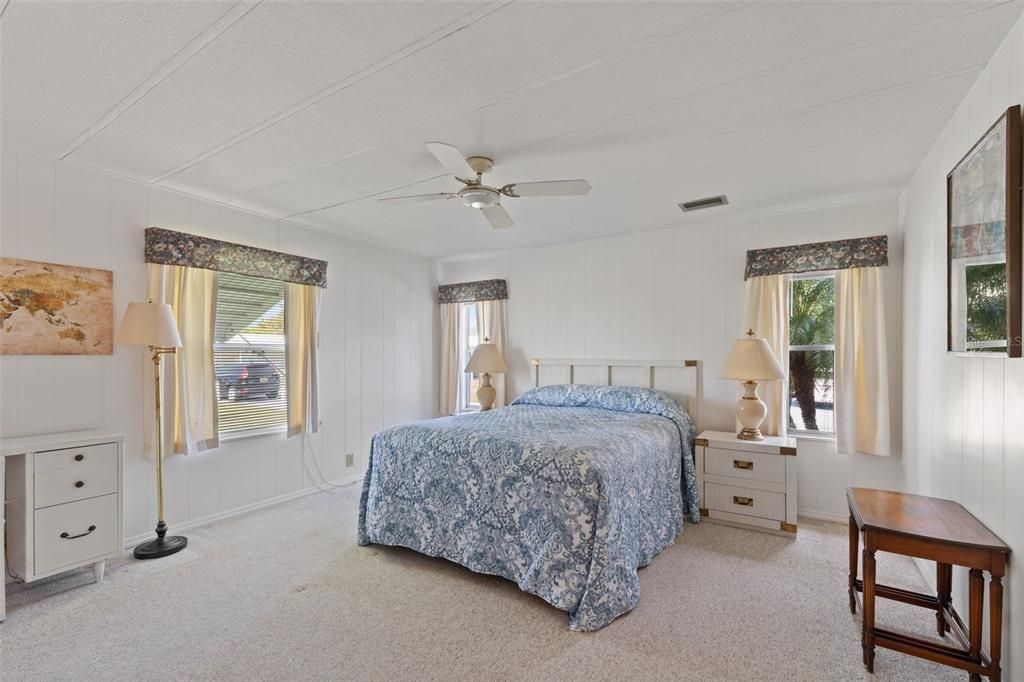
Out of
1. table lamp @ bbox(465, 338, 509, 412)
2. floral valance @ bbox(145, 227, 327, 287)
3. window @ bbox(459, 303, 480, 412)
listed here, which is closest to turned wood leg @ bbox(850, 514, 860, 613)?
table lamp @ bbox(465, 338, 509, 412)

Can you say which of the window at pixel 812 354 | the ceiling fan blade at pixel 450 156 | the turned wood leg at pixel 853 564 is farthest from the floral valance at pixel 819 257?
the ceiling fan blade at pixel 450 156

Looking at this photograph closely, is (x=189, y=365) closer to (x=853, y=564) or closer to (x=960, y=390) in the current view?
(x=853, y=564)

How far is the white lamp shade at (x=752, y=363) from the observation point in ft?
11.2

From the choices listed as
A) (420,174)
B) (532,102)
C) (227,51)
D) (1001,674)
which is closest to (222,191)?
(420,174)

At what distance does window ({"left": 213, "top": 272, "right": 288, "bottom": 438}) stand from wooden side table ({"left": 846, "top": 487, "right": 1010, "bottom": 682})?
4122mm

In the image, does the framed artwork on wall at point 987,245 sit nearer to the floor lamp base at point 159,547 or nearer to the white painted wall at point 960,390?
the white painted wall at point 960,390

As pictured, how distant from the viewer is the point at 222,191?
11.3 ft

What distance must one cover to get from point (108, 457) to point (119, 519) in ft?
1.23

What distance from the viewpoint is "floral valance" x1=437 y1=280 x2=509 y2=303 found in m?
5.29

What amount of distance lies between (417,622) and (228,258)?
302 centimetres

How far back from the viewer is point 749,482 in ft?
11.2

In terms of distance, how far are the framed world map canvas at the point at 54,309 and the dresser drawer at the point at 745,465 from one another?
4258mm

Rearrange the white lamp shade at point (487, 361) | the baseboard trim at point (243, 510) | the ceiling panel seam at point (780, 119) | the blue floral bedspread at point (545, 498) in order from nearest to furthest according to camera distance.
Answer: the ceiling panel seam at point (780, 119) < the blue floral bedspread at point (545, 498) < the baseboard trim at point (243, 510) < the white lamp shade at point (487, 361)

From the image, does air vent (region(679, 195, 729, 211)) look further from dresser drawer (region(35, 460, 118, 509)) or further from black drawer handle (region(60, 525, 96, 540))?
black drawer handle (region(60, 525, 96, 540))
